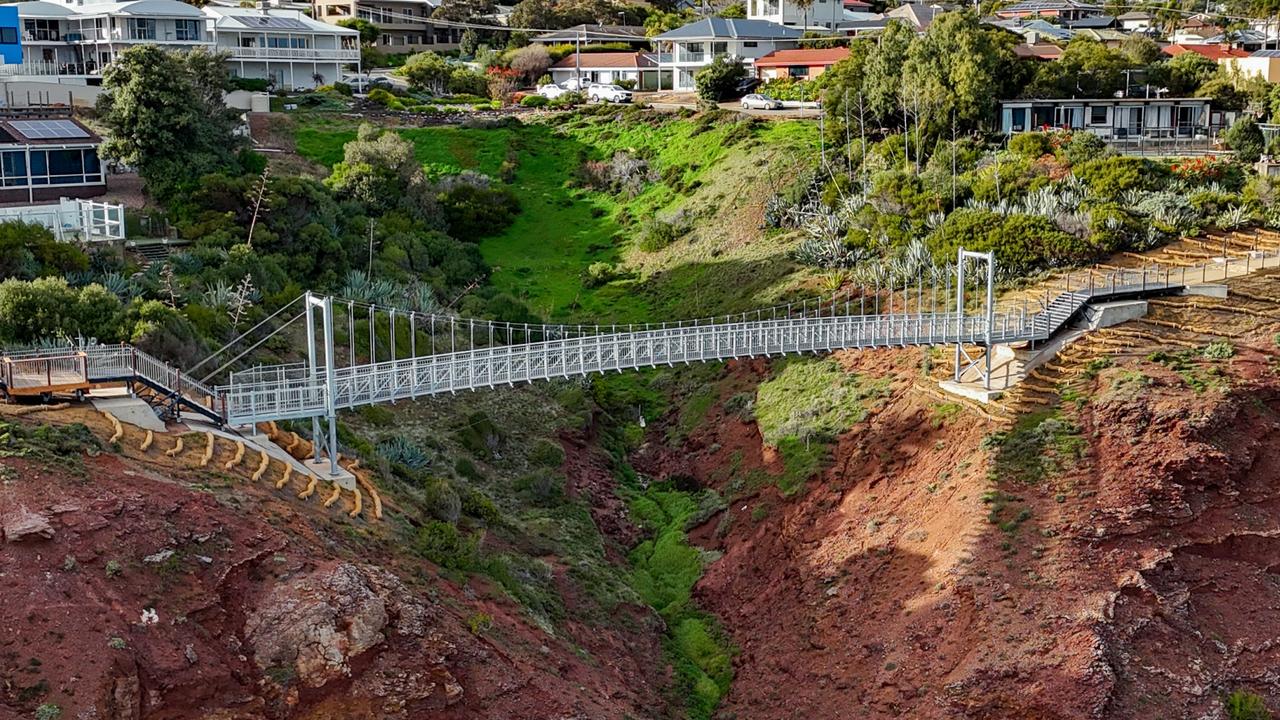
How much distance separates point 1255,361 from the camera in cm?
3878

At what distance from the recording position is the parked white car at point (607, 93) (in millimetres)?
79688

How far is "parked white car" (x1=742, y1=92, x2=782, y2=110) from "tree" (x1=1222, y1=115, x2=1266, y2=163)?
21868 mm

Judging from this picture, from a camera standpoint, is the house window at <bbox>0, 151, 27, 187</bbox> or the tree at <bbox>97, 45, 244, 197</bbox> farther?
the tree at <bbox>97, 45, 244, 197</bbox>

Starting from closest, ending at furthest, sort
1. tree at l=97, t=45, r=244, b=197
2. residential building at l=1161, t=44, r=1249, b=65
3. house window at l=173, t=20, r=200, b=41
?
tree at l=97, t=45, r=244, b=197, house window at l=173, t=20, r=200, b=41, residential building at l=1161, t=44, r=1249, b=65

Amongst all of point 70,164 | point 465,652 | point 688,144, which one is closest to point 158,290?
point 70,164

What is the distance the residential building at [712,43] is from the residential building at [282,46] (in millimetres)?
17063

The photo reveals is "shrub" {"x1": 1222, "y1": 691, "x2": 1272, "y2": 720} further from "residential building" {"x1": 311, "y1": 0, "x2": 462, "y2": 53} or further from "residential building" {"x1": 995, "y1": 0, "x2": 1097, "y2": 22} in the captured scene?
"residential building" {"x1": 995, "y1": 0, "x2": 1097, "y2": 22}

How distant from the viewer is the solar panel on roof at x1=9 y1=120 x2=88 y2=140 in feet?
166

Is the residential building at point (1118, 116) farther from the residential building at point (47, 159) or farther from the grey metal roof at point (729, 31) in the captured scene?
the residential building at point (47, 159)

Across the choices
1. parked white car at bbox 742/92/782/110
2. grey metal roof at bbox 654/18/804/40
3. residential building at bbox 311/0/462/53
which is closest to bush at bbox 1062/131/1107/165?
parked white car at bbox 742/92/782/110

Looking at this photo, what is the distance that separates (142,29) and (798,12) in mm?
40162

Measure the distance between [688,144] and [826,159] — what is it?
973 centimetres

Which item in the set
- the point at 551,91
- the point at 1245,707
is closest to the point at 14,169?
the point at 551,91

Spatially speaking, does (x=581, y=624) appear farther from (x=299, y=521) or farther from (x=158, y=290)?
(x=158, y=290)
